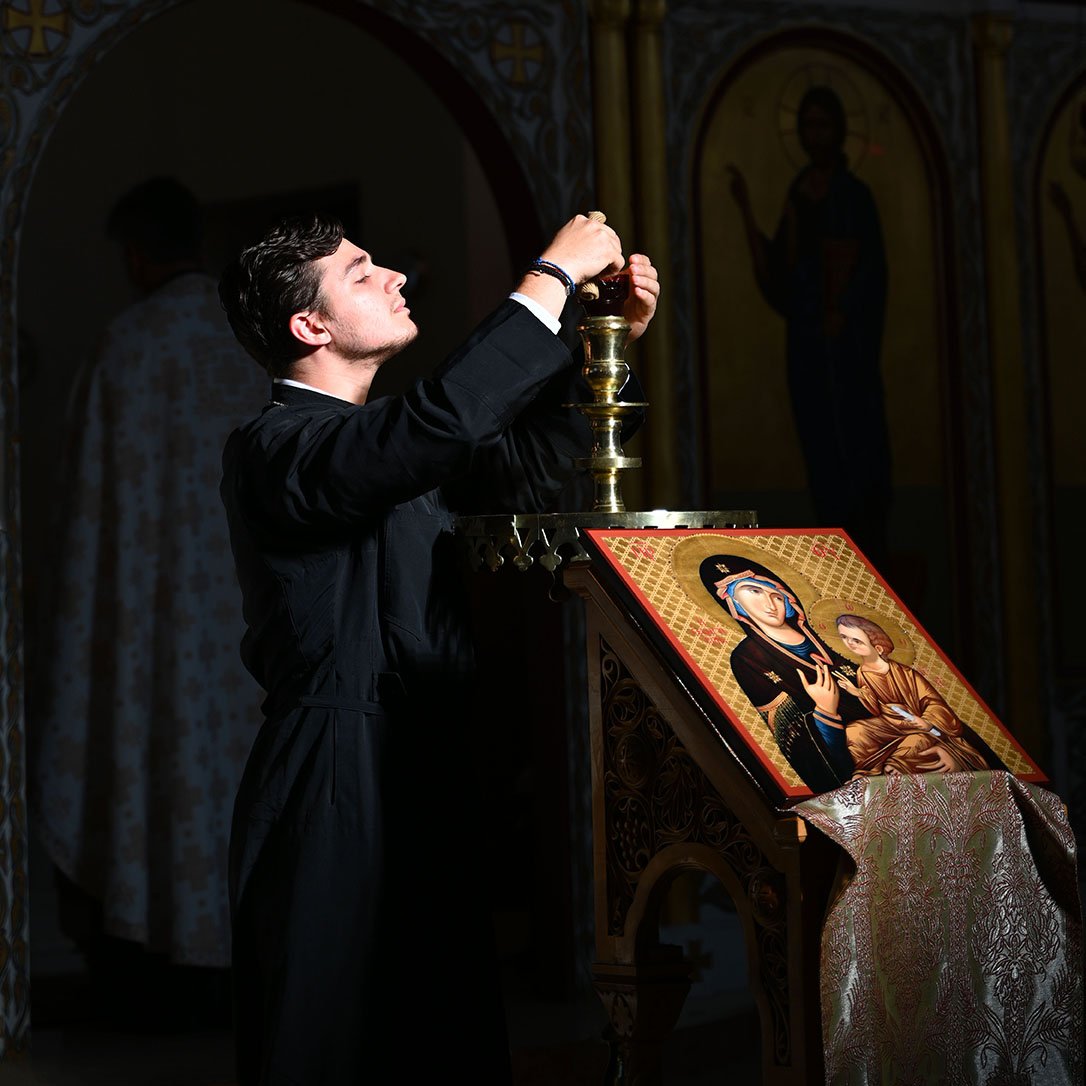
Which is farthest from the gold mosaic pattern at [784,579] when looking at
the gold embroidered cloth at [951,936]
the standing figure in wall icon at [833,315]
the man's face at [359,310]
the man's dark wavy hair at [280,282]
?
the standing figure in wall icon at [833,315]

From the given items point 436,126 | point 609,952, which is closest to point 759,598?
point 609,952

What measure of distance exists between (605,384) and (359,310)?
0.39 metres

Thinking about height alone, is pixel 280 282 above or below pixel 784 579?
above

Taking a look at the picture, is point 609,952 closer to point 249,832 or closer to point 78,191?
point 249,832

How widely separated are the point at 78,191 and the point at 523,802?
3673mm

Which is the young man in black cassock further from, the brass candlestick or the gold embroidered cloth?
the gold embroidered cloth

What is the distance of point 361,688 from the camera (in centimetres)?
253

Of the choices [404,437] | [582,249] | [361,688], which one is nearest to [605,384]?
[582,249]

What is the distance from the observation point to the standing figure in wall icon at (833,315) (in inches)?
238

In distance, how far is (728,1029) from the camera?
505 cm

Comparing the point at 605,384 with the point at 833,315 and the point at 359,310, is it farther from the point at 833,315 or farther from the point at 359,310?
the point at 833,315

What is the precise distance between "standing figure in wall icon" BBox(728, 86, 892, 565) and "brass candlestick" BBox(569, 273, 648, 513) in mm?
3355

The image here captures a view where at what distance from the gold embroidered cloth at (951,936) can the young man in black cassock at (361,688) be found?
553 mm

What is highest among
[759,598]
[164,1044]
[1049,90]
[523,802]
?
[1049,90]
